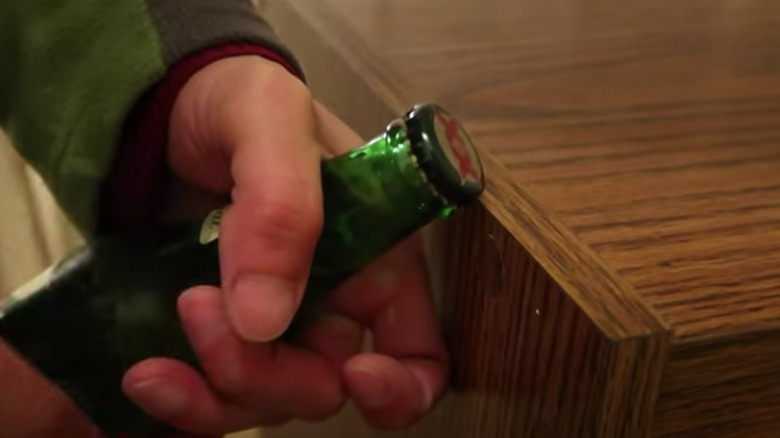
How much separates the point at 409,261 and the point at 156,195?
14 cm

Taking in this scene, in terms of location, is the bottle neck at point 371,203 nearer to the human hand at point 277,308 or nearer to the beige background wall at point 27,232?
Result: the human hand at point 277,308

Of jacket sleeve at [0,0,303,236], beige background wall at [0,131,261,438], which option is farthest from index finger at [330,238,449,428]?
beige background wall at [0,131,261,438]

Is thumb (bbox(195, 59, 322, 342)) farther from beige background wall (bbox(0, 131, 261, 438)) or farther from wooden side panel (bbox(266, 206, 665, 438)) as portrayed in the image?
beige background wall (bbox(0, 131, 261, 438))

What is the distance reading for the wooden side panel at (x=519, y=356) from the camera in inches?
10.6

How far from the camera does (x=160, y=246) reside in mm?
416

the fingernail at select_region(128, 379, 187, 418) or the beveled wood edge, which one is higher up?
the beveled wood edge

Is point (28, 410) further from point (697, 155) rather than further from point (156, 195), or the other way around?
point (697, 155)

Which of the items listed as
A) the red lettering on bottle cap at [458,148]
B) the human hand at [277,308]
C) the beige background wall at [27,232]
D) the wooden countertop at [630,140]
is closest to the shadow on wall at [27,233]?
the beige background wall at [27,232]

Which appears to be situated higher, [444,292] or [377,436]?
[444,292]

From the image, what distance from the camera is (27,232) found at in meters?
0.81

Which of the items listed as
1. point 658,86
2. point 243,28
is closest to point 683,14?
point 658,86

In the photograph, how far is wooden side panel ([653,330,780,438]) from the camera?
27 centimetres

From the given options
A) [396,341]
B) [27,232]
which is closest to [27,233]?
[27,232]

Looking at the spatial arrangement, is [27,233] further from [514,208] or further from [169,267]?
[514,208]
